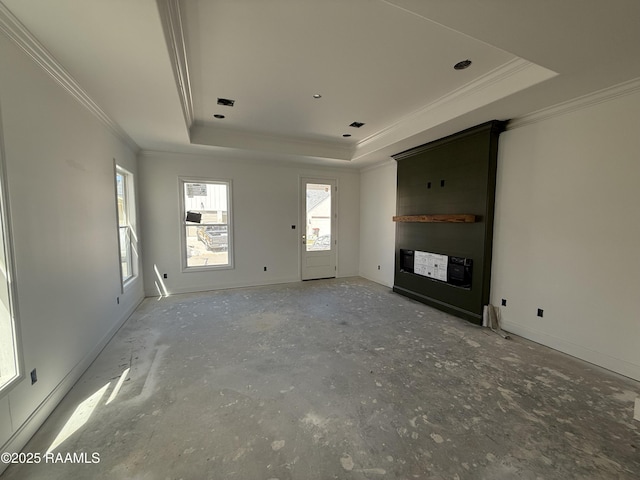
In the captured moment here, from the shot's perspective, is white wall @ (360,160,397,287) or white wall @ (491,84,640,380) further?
white wall @ (360,160,397,287)

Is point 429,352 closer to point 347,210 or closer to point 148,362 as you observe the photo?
point 148,362

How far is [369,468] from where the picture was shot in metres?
1.51

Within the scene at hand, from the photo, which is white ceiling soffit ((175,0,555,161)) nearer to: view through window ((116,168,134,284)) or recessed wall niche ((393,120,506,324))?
recessed wall niche ((393,120,506,324))

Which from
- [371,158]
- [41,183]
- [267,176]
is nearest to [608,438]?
[41,183]

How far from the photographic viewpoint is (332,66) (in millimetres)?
2514

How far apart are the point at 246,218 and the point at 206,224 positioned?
743 millimetres

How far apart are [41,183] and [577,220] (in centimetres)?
467

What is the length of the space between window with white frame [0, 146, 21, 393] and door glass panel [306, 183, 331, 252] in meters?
4.59

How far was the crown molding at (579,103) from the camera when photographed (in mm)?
2352

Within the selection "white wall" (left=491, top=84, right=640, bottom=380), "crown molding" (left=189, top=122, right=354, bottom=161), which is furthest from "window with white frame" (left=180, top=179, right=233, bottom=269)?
"white wall" (left=491, top=84, right=640, bottom=380)

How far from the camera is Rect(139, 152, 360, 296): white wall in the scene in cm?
475

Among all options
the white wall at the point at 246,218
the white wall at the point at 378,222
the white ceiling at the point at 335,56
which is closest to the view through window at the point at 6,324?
the white ceiling at the point at 335,56

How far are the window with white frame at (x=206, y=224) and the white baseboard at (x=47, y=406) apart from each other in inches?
92.9

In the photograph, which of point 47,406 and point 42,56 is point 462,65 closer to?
point 42,56
